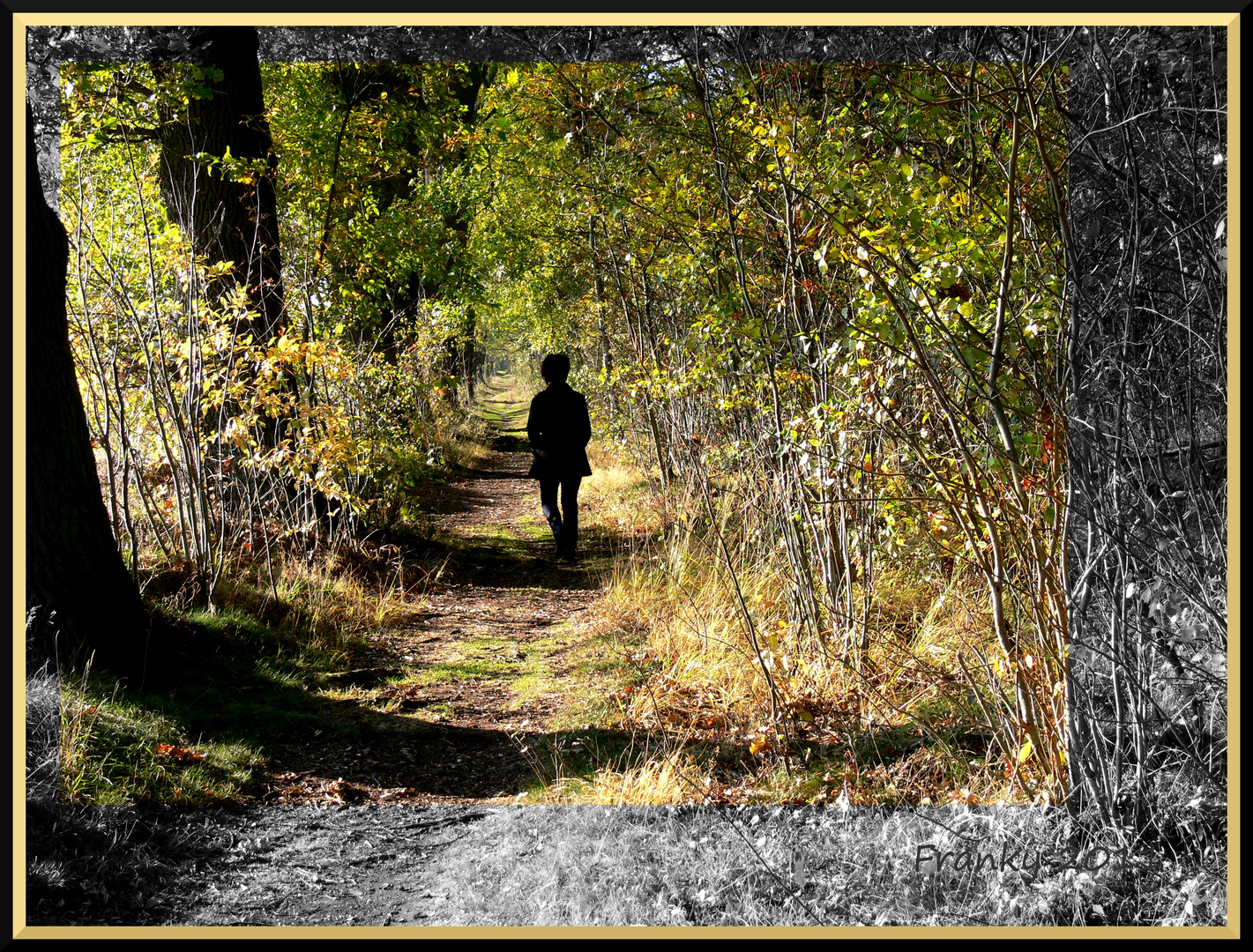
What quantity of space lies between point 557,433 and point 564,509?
2.62 ft

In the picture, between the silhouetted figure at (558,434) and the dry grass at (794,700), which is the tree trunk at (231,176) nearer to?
the silhouetted figure at (558,434)

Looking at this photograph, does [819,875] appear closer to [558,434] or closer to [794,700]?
[794,700]

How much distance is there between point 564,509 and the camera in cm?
848

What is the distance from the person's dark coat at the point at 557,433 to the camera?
8125mm

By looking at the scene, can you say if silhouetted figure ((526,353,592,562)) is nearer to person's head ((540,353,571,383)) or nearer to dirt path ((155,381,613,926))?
person's head ((540,353,571,383))

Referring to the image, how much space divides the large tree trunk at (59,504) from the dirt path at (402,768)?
99 cm

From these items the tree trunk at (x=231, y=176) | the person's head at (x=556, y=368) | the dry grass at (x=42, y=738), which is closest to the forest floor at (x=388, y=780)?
the dry grass at (x=42, y=738)

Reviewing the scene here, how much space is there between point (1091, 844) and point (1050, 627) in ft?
2.20

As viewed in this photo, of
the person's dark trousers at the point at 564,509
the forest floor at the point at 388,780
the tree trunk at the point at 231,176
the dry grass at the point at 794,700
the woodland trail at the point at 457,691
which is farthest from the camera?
the person's dark trousers at the point at 564,509

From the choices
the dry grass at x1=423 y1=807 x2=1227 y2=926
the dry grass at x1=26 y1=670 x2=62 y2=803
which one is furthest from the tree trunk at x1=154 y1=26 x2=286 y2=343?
the dry grass at x1=423 y1=807 x2=1227 y2=926

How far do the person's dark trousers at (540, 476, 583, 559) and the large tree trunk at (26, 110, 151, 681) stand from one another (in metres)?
4.48

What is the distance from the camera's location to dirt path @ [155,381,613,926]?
2961 millimetres

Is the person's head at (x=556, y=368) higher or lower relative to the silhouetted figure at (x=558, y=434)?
higher

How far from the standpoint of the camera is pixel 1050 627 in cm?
292
